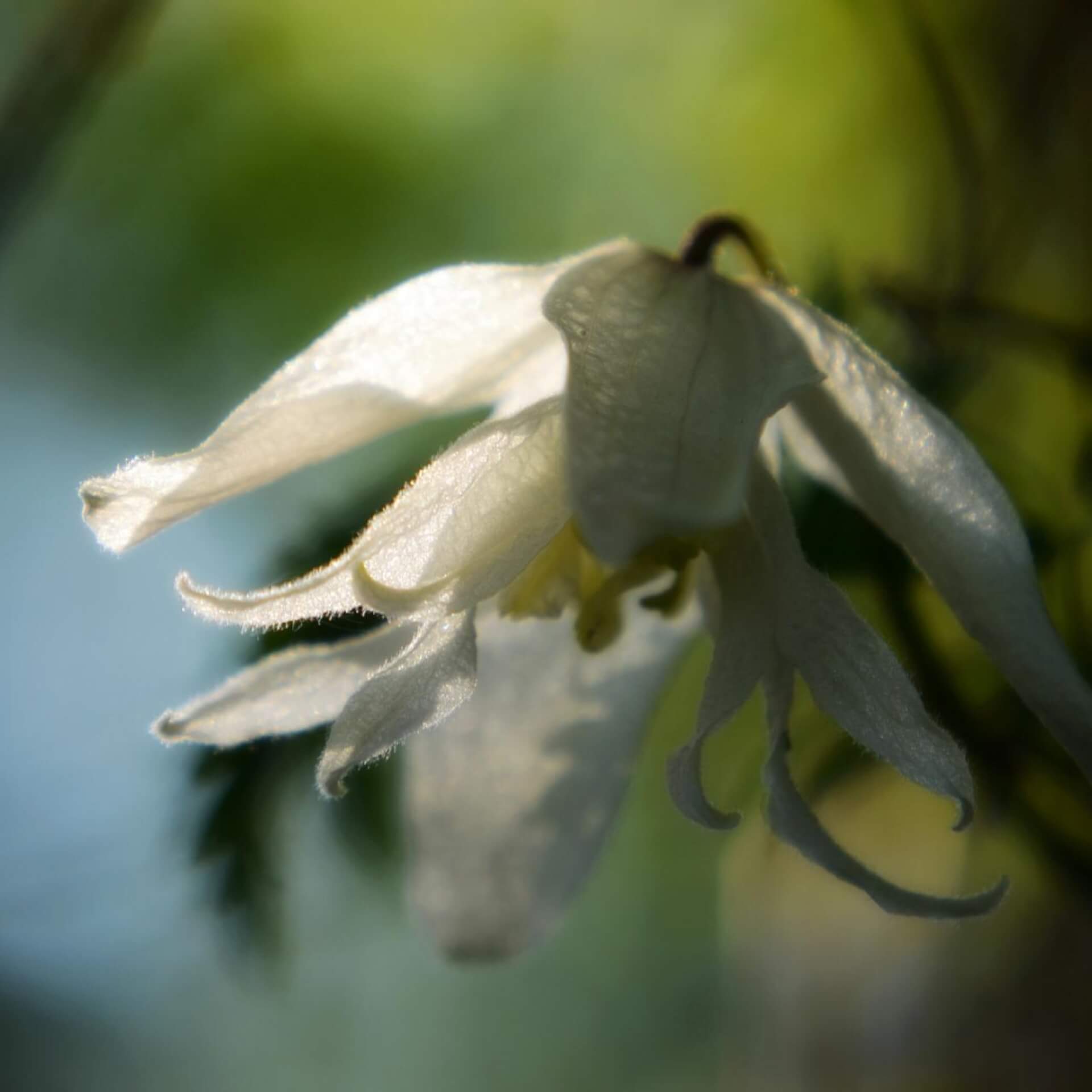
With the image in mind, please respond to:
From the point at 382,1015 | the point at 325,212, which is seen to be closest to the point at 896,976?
the point at 382,1015

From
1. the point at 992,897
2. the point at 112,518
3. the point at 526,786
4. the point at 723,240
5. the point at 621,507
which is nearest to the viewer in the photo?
the point at 621,507

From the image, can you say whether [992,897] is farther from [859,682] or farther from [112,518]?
[112,518]

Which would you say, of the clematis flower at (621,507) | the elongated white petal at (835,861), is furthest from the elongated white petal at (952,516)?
the elongated white petal at (835,861)

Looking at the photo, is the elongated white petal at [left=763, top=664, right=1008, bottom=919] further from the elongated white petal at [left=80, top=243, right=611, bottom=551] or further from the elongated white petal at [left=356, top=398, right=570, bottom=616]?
the elongated white petal at [left=80, top=243, right=611, bottom=551]

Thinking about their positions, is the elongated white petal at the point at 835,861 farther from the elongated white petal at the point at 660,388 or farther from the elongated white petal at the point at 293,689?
the elongated white petal at the point at 293,689

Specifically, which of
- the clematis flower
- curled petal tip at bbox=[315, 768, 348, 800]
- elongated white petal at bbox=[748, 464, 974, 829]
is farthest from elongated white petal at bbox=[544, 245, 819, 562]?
curled petal tip at bbox=[315, 768, 348, 800]

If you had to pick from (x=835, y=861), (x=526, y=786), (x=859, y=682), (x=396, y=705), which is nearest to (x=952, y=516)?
(x=859, y=682)
